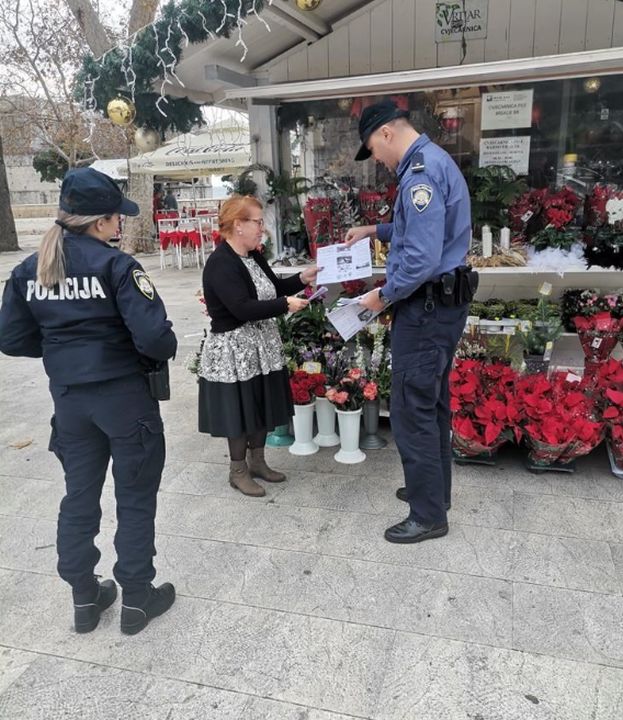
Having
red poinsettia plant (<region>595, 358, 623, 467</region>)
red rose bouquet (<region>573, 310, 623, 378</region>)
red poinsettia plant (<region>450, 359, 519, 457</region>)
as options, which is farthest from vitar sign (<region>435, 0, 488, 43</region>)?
red poinsettia plant (<region>595, 358, 623, 467</region>)

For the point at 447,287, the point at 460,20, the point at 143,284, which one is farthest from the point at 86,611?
the point at 460,20

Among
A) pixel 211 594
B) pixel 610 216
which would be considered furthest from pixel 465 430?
pixel 610 216

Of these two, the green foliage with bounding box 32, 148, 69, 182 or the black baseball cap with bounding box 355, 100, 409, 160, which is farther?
the green foliage with bounding box 32, 148, 69, 182

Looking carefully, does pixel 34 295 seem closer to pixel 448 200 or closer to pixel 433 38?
pixel 448 200

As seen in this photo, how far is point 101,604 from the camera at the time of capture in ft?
8.48

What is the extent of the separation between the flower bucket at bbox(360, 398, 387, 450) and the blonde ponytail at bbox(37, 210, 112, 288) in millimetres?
2396

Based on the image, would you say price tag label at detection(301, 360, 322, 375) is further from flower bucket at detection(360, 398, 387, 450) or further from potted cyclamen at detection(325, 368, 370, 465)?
flower bucket at detection(360, 398, 387, 450)

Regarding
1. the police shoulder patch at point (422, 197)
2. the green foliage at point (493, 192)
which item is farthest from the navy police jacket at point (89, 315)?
the green foliage at point (493, 192)

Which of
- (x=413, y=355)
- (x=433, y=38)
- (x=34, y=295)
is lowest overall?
(x=413, y=355)

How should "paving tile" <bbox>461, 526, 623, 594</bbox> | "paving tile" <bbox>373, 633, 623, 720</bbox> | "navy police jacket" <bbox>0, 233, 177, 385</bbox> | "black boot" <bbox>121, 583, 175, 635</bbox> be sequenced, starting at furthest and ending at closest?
1. "paving tile" <bbox>461, 526, 623, 594</bbox>
2. "black boot" <bbox>121, 583, 175, 635</bbox>
3. "navy police jacket" <bbox>0, 233, 177, 385</bbox>
4. "paving tile" <bbox>373, 633, 623, 720</bbox>

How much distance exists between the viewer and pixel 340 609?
A: 2.55 m

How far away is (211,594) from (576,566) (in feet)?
5.44

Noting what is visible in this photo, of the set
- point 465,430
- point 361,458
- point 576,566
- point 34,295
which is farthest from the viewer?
point 361,458

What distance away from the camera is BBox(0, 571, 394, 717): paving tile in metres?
2.16
